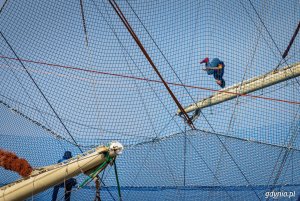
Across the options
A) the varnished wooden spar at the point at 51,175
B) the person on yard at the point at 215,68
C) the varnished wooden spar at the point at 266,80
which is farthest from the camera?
the varnished wooden spar at the point at 266,80

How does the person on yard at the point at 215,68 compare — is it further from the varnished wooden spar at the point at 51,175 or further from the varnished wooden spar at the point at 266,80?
the varnished wooden spar at the point at 51,175

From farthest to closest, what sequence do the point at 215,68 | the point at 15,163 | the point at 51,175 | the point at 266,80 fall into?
1. the point at 266,80
2. the point at 215,68
3. the point at 15,163
4. the point at 51,175

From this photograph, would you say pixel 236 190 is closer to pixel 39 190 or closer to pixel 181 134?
pixel 181 134

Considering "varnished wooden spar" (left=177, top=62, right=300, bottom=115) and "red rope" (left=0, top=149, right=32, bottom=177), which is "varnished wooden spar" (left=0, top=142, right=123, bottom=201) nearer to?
"red rope" (left=0, top=149, right=32, bottom=177)

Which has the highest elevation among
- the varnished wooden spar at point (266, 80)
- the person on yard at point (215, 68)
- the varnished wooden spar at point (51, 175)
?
the varnished wooden spar at point (266, 80)

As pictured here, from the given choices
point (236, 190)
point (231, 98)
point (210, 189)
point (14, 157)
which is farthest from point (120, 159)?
point (14, 157)

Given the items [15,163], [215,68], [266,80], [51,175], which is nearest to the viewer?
[51,175]

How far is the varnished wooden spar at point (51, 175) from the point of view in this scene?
2.93 metres

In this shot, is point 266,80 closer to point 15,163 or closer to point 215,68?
point 215,68

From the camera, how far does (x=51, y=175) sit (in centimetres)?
296

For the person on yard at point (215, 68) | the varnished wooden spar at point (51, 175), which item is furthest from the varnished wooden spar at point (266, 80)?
the varnished wooden spar at point (51, 175)

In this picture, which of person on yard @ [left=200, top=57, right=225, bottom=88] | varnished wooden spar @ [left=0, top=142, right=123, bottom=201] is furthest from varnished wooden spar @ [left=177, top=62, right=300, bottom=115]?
varnished wooden spar @ [left=0, top=142, right=123, bottom=201]

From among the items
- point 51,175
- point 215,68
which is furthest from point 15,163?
point 215,68

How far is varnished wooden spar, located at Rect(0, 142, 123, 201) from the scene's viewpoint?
2934mm
